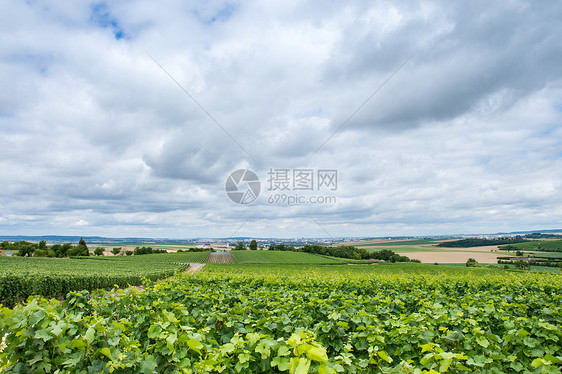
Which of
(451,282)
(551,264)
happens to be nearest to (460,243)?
(551,264)

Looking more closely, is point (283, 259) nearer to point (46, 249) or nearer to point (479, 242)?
point (46, 249)

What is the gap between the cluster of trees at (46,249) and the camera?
83.9m

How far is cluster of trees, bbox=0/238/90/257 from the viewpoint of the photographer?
275 ft

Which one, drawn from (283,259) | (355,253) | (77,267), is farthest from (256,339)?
(355,253)

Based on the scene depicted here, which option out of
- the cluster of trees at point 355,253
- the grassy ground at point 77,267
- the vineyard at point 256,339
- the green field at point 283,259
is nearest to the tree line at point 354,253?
the cluster of trees at point 355,253

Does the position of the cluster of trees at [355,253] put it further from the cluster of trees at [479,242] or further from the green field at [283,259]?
the cluster of trees at [479,242]

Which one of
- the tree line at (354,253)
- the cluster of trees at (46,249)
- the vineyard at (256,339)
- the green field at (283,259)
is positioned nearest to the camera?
the vineyard at (256,339)

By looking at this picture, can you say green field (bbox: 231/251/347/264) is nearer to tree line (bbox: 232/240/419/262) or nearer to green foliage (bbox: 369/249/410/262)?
tree line (bbox: 232/240/419/262)

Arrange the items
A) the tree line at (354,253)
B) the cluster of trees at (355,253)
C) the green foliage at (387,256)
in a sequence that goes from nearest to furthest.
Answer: the green foliage at (387,256)
the cluster of trees at (355,253)
the tree line at (354,253)

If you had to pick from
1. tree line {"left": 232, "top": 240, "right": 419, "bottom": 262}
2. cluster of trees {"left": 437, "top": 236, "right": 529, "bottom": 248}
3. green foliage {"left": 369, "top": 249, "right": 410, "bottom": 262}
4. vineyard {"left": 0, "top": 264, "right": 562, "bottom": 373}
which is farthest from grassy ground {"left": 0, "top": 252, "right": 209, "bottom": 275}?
cluster of trees {"left": 437, "top": 236, "right": 529, "bottom": 248}

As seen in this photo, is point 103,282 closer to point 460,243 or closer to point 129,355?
point 129,355

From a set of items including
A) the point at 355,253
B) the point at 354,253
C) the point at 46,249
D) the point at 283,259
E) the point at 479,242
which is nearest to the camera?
the point at 283,259

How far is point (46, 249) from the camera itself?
87812 mm

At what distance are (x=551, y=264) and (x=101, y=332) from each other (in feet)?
293
